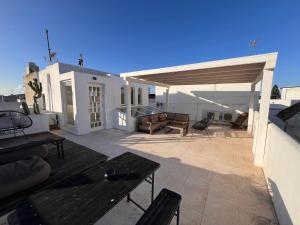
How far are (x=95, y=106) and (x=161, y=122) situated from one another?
348 cm

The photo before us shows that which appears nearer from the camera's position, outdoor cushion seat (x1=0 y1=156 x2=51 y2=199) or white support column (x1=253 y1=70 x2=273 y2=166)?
outdoor cushion seat (x1=0 y1=156 x2=51 y2=199)

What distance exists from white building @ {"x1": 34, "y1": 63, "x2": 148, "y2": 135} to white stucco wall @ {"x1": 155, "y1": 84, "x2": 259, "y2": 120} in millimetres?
4613

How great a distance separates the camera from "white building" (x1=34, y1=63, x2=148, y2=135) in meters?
5.72

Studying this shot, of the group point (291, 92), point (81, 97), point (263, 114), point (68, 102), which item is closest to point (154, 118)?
point (81, 97)

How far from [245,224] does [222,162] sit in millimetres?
1844

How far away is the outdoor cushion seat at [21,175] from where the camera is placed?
1.36 metres

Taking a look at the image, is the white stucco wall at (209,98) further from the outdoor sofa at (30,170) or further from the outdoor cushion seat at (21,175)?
the outdoor cushion seat at (21,175)

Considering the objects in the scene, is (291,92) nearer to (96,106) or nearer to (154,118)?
(154,118)

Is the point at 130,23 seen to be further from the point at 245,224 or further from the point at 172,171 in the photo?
the point at 245,224

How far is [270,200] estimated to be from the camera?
2.14 m

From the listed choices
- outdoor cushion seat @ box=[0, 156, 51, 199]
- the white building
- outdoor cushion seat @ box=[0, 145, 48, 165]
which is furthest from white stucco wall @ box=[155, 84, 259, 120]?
outdoor cushion seat @ box=[0, 156, 51, 199]

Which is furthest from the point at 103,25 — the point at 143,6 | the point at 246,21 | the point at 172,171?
the point at 172,171

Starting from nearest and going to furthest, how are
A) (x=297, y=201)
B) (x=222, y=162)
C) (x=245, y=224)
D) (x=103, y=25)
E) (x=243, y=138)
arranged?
1. (x=297, y=201)
2. (x=245, y=224)
3. (x=222, y=162)
4. (x=243, y=138)
5. (x=103, y=25)

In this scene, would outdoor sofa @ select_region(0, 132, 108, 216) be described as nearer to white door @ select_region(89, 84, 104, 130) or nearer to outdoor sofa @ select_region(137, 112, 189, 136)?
outdoor sofa @ select_region(137, 112, 189, 136)
